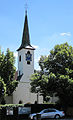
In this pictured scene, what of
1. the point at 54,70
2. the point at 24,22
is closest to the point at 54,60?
the point at 54,70

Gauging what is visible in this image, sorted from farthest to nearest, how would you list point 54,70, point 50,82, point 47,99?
point 47,99, point 54,70, point 50,82

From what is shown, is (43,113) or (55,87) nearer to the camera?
(43,113)

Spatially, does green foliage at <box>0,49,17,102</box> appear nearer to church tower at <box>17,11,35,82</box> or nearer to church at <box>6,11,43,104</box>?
church at <box>6,11,43,104</box>

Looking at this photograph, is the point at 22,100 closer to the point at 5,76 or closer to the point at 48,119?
the point at 5,76

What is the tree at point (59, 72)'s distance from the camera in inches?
1248

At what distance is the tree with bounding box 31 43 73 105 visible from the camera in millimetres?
31709

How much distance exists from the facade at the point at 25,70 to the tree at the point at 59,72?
13.3 m

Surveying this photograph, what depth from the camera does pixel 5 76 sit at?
3941 cm

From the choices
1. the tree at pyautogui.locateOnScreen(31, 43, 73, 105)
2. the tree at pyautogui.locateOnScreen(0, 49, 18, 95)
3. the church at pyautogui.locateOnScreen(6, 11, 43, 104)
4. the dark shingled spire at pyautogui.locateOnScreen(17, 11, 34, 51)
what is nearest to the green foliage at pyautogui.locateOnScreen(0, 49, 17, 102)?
the tree at pyautogui.locateOnScreen(0, 49, 18, 95)

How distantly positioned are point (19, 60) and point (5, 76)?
14.2 meters

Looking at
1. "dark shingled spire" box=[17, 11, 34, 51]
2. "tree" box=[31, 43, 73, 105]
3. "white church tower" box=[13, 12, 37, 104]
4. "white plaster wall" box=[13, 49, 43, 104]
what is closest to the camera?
"tree" box=[31, 43, 73, 105]

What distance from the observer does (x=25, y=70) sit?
5112 cm

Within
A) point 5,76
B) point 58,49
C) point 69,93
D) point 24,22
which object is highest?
point 24,22

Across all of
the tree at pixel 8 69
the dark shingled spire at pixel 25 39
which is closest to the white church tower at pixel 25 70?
the dark shingled spire at pixel 25 39
